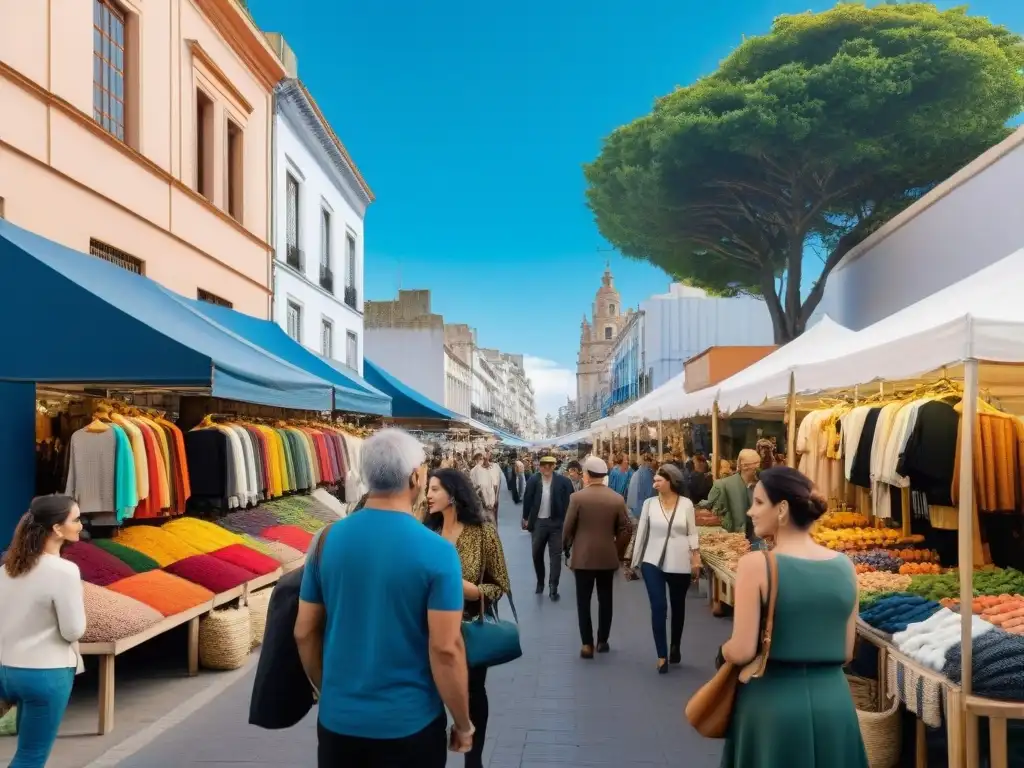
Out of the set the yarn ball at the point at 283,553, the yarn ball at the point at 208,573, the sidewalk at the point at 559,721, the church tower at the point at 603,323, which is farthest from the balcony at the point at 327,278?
the church tower at the point at 603,323

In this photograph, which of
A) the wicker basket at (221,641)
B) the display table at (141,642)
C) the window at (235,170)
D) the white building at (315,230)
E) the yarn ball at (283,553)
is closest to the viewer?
the display table at (141,642)

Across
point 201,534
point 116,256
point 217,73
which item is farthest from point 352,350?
point 201,534

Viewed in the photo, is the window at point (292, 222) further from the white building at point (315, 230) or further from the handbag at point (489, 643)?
the handbag at point (489, 643)

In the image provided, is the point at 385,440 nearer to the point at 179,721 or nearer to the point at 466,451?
the point at 179,721

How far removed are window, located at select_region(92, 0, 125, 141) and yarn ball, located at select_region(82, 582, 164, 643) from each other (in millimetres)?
5798

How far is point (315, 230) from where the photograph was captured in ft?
64.4

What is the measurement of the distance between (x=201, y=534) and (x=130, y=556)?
1.34 m

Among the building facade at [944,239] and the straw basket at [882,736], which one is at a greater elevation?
the building facade at [944,239]

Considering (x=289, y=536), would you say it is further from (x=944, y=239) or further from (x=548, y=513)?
(x=944, y=239)

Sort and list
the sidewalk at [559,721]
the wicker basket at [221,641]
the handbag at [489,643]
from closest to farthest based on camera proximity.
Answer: the handbag at [489,643] → the sidewalk at [559,721] → the wicker basket at [221,641]

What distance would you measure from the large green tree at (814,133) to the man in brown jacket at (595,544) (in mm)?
16426

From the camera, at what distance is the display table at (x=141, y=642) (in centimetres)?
570

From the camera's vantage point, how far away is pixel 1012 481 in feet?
19.5

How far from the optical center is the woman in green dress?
3.10 metres
